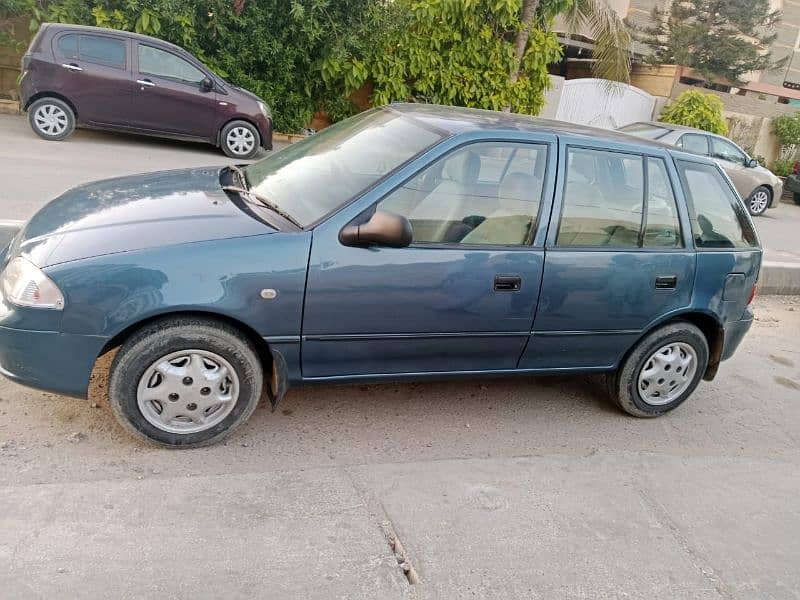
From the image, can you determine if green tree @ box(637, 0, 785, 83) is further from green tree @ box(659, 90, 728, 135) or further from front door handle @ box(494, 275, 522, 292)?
front door handle @ box(494, 275, 522, 292)

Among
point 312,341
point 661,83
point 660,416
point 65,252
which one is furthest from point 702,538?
point 661,83

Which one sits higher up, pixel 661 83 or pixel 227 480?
pixel 661 83

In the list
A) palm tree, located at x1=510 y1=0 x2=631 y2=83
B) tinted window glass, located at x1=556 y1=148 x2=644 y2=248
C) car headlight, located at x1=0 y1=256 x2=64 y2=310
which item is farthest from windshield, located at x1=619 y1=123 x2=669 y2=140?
car headlight, located at x1=0 y1=256 x2=64 y2=310

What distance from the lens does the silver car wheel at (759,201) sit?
13875 mm

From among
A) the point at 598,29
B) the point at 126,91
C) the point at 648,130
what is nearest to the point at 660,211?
the point at 648,130

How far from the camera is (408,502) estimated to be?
3.18 meters

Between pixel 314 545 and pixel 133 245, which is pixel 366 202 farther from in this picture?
pixel 314 545

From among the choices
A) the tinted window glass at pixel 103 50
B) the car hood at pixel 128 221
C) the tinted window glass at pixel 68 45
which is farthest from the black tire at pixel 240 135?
the car hood at pixel 128 221

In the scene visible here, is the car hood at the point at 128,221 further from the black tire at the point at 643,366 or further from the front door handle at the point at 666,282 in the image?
the black tire at the point at 643,366

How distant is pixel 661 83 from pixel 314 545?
66.4 feet

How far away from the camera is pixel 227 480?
313cm

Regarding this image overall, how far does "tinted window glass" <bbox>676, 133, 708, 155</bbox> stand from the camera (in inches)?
451

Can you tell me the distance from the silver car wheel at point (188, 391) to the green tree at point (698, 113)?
16.1 metres

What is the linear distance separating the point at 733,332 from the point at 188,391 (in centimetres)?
336
